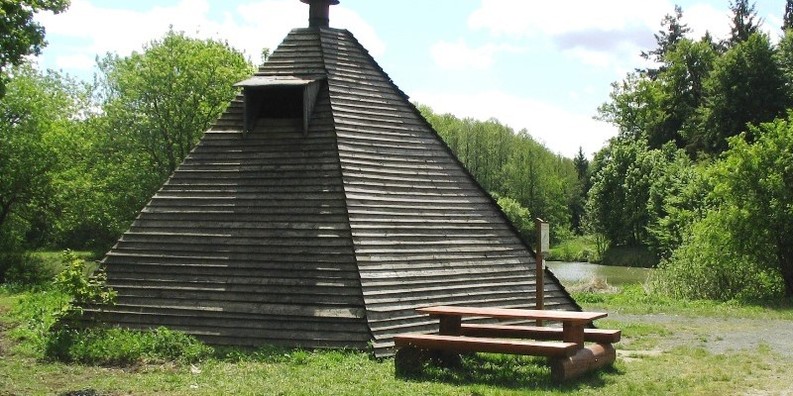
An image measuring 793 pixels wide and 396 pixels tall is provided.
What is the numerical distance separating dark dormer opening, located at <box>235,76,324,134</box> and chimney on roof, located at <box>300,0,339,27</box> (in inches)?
61.3

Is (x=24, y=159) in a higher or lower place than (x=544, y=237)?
higher

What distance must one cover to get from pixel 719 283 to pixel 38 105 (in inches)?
1003

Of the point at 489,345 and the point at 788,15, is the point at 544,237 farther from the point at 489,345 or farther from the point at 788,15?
the point at 788,15

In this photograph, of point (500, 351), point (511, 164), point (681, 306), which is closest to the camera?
point (500, 351)

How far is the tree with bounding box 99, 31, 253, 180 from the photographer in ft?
119

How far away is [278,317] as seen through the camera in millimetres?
12164

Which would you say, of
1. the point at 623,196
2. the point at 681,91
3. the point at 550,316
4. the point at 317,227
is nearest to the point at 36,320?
the point at 317,227

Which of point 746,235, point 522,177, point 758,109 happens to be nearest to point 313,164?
point 746,235

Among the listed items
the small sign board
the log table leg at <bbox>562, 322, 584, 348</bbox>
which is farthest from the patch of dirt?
the log table leg at <bbox>562, 322, 584, 348</bbox>

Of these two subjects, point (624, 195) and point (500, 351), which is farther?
point (624, 195)

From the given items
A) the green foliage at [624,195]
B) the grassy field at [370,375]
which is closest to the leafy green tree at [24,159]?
the grassy field at [370,375]

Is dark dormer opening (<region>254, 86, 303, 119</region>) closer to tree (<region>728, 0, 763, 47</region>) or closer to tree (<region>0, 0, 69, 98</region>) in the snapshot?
tree (<region>0, 0, 69, 98</region>)

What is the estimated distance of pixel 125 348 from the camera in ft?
37.6

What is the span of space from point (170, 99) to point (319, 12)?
2286 centimetres
